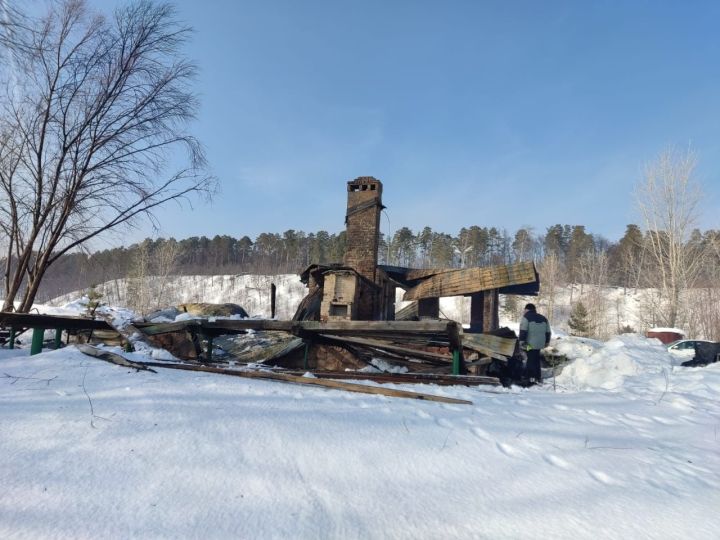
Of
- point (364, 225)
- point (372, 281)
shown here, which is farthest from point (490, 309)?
point (364, 225)

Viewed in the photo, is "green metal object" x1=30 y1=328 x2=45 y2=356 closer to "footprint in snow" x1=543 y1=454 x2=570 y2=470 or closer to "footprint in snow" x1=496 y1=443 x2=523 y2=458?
"footprint in snow" x1=496 y1=443 x2=523 y2=458

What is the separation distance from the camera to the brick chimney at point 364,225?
1456cm

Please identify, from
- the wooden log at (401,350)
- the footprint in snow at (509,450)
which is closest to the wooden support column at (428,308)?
the wooden log at (401,350)

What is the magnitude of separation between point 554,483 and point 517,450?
0.48m

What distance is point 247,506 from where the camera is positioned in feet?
5.99

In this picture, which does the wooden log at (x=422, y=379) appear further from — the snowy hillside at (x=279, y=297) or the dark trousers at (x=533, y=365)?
the snowy hillside at (x=279, y=297)

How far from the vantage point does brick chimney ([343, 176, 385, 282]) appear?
14562 millimetres

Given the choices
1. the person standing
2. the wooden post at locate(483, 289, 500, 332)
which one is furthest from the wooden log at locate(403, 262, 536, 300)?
the person standing

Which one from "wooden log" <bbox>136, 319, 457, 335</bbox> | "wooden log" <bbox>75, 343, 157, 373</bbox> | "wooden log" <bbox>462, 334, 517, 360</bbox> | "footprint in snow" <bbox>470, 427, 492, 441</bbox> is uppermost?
"wooden log" <bbox>136, 319, 457, 335</bbox>

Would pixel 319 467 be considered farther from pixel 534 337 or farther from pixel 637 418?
pixel 534 337

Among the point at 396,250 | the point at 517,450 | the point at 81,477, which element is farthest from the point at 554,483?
the point at 396,250

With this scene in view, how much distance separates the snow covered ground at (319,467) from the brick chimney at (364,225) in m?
10.7

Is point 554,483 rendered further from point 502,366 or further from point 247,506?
point 502,366

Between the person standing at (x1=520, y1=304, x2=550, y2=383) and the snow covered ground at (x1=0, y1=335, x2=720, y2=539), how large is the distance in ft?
12.6
